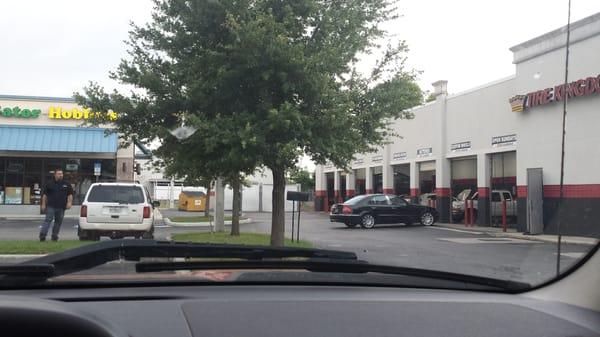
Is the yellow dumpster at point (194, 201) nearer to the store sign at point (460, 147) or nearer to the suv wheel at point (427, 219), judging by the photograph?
the store sign at point (460, 147)

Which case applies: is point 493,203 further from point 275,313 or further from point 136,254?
point 275,313

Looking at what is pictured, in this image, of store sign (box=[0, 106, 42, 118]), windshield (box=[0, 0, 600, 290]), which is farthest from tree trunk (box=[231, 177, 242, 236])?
store sign (box=[0, 106, 42, 118])

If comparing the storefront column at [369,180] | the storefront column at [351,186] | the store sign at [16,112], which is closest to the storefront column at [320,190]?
the storefront column at [351,186]

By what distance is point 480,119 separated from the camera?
975 inches

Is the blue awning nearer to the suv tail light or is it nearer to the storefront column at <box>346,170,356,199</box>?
the suv tail light

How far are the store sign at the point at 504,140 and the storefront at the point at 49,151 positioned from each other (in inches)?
594

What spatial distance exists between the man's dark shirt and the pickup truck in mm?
13876

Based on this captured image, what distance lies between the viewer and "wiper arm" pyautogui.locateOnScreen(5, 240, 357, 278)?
2293mm

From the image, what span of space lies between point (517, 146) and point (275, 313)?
30.6 feet

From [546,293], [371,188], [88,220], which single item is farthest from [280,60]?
[371,188]

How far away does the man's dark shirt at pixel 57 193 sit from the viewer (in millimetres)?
13195

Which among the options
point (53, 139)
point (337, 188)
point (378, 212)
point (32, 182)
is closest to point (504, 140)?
point (378, 212)

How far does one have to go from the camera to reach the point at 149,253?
2.45 metres

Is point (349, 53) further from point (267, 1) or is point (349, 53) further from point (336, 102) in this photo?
point (267, 1)
